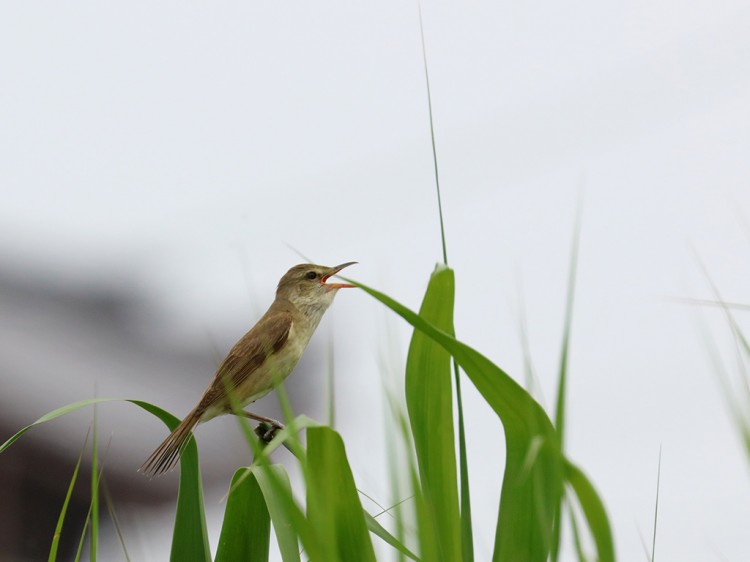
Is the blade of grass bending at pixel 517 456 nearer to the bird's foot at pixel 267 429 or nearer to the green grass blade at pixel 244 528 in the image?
the green grass blade at pixel 244 528

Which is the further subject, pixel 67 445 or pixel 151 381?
pixel 151 381

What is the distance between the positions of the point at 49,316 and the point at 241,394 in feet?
24.0

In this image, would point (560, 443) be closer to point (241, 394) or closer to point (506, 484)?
point (506, 484)

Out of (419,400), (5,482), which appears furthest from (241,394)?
(5,482)

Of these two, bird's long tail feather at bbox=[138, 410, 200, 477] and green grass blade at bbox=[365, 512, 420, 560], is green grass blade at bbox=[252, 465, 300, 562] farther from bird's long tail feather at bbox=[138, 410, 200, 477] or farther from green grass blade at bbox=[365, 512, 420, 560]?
bird's long tail feather at bbox=[138, 410, 200, 477]

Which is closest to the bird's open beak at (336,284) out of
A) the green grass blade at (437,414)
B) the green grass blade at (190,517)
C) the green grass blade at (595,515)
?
the green grass blade at (190,517)

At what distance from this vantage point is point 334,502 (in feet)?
4.08

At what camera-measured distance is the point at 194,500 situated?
1.67 m

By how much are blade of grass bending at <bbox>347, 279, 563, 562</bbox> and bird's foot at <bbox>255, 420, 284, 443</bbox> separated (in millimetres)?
1114

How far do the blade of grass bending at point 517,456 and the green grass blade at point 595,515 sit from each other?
0.15ft

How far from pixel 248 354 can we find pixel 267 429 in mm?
265

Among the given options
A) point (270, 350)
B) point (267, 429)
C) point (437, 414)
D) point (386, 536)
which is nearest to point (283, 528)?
point (386, 536)

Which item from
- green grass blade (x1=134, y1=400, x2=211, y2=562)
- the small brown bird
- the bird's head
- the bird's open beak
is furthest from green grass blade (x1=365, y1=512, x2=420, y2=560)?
the bird's head

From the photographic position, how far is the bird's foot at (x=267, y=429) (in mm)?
2482
